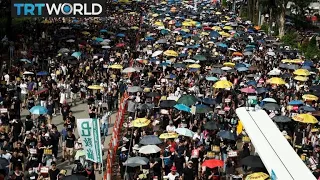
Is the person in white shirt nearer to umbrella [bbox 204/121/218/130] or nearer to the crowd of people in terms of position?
the crowd of people

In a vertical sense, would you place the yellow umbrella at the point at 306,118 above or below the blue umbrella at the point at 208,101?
below

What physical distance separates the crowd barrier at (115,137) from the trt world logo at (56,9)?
15218mm

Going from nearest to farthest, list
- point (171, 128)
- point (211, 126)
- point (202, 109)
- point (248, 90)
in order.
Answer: point (211, 126) < point (171, 128) < point (202, 109) < point (248, 90)

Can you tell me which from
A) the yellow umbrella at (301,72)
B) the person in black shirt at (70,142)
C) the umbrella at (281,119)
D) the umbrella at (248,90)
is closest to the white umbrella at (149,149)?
the person in black shirt at (70,142)

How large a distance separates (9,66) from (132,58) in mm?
7688

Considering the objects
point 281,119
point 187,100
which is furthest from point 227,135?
point 187,100

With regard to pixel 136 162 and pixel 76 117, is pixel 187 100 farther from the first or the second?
pixel 136 162

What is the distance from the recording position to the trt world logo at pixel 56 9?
39562mm

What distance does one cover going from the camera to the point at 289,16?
70250mm

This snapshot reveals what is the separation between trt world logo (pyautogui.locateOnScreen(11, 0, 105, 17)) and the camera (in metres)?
39.6

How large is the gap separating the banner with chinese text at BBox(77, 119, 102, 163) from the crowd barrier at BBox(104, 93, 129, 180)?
2.04 meters

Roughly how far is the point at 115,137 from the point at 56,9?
21.1m

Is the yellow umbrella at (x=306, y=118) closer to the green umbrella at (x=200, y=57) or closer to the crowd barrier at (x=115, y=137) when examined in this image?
the crowd barrier at (x=115, y=137)

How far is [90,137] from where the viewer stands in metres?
15.1
